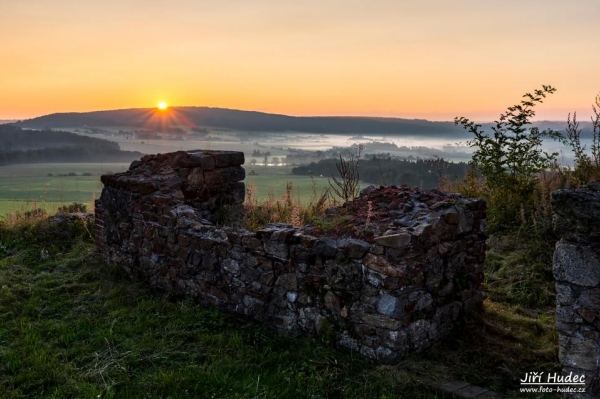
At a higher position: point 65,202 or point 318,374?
point 65,202

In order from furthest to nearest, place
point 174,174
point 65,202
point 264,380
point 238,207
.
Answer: point 65,202, point 238,207, point 174,174, point 264,380

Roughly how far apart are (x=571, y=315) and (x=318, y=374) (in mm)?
1987

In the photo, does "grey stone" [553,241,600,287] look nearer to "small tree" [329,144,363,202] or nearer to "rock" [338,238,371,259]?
"rock" [338,238,371,259]

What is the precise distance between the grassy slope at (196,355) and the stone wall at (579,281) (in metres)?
0.67

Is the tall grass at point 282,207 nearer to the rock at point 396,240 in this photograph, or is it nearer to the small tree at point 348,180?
the small tree at point 348,180

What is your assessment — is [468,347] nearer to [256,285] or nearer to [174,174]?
[256,285]

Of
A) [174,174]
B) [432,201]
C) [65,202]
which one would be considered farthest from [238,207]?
[65,202]

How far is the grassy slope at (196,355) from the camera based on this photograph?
403cm

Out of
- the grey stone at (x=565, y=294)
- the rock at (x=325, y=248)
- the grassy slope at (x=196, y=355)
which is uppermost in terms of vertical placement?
the rock at (x=325, y=248)

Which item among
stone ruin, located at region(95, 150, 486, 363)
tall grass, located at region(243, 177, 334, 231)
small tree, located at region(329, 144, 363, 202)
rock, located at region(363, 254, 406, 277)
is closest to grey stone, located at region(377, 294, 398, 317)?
stone ruin, located at region(95, 150, 486, 363)

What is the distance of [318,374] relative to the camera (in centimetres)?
417

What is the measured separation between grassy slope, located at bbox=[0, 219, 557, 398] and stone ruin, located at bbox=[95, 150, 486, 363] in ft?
0.68

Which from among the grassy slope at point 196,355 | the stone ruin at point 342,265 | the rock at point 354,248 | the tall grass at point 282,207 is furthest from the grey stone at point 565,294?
the tall grass at point 282,207

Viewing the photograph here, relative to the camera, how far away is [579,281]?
343 cm
